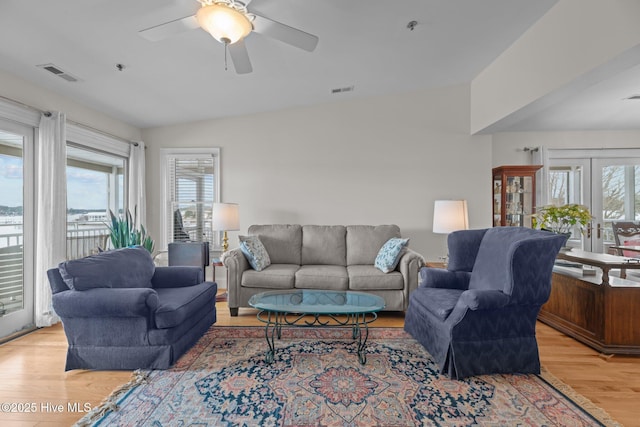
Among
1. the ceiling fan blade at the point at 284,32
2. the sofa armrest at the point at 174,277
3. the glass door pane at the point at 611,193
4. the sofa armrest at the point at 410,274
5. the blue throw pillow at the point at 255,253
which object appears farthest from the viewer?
the glass door pane at the point at 611,193

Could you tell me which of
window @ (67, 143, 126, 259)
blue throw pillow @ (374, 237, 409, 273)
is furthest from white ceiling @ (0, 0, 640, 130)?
blue throw pillow @ (374, 237, 409, 273)

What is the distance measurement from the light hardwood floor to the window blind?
2.11 meters

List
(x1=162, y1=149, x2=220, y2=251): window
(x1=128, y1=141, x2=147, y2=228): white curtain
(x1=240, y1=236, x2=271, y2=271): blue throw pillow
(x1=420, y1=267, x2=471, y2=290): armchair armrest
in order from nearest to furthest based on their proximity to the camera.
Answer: (x1=420, y1=267, x2=471, y2=290): armchair armrest
(x1=240, y1=236, x2=271, y2=271): blue throw pillow
(x1=128, y1=141, x2=147, y2=228): white curtain
(x1=162, y1=149, x2=220, y2=251): window

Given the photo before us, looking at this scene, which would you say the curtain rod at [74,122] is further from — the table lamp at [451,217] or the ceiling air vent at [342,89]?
the table lamp at [451,217]

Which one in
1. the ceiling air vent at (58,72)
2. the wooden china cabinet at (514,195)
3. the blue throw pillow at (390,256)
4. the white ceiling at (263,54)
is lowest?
the blue throw pillow at (390,256)

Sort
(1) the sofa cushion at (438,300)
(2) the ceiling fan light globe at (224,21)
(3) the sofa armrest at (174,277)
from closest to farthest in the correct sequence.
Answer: (2) the ceiling fan light globe at (224,21) < (1) the sofa cushion at (438,300) < (3) the sofa armrest at (174,277)

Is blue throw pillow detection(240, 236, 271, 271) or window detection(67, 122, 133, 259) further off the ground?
window detection(67, 122, 133, 259)

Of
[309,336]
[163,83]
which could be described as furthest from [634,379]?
[163,83]

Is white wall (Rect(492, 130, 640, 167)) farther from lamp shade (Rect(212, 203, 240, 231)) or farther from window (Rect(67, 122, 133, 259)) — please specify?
window (Rect(67, 122, 133, 259))

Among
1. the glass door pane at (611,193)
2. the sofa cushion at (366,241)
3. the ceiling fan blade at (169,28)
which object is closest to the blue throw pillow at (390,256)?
the sofa cushion at (366,241)

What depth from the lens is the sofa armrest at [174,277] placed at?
302cm

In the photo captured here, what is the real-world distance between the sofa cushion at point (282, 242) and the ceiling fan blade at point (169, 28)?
253 cm

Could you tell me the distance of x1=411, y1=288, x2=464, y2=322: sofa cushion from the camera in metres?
2.33

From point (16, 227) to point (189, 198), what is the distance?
205cm
